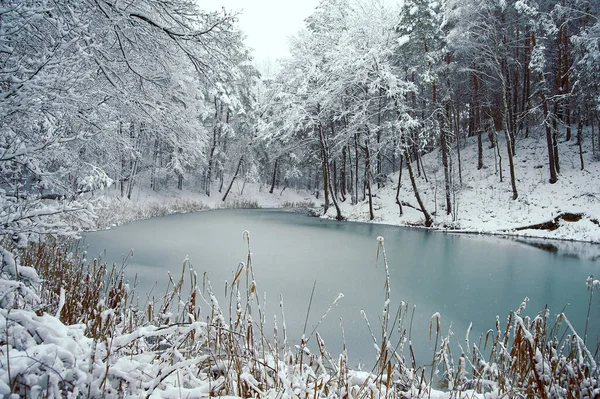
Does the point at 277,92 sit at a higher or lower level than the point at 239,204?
higher

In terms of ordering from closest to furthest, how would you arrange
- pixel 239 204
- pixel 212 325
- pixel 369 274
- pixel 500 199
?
pixel 212 325, pixel 369 274, pixel 500 199, pixel 239 204

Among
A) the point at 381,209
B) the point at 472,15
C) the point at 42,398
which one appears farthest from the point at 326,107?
the point at 42,398

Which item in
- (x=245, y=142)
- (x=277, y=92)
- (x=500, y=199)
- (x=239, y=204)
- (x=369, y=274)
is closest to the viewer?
(x=369, y=274)

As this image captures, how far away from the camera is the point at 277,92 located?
2288 cm

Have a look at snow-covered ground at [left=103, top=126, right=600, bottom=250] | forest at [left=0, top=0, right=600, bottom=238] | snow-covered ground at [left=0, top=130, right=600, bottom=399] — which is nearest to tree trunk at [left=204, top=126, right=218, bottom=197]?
forest at [left=0, top=0, right=600, bottom=238]

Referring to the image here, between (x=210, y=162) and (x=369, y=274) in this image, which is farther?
(x=210, y=162)

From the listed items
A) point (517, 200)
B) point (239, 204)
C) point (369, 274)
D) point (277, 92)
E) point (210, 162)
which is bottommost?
point (369, 274)

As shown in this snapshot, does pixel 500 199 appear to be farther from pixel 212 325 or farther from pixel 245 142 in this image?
pixel 245 142

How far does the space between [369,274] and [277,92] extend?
57.5 ft

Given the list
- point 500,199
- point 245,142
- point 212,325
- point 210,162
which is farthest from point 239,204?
point 212,325

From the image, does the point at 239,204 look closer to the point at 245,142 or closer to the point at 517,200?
the point at 245,142

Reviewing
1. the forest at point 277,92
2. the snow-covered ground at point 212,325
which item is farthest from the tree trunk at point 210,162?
the snow-covered ground at point 212,325

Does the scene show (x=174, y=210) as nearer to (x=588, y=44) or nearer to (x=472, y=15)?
(x=472, y=15)

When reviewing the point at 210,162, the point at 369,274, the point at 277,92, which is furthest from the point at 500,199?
the point at 210,162
